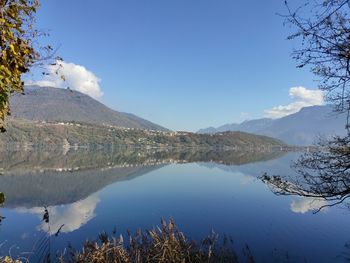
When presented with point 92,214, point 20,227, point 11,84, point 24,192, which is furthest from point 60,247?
point 24,192

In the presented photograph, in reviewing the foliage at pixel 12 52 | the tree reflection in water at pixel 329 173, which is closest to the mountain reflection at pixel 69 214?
the tree reflection in water at pixel 329 173

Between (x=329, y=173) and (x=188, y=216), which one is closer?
(x=329, y=173)

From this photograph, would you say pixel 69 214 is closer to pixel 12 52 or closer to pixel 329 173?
pixel 329 173

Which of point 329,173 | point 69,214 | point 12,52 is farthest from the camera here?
point 69,214

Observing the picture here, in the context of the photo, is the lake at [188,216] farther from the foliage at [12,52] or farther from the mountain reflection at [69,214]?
the foliage at [12,52]

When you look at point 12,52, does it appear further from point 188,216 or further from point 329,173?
point 188,216

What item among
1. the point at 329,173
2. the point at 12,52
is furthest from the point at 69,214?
the point at 12,52

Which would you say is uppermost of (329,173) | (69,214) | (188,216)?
(329,173)

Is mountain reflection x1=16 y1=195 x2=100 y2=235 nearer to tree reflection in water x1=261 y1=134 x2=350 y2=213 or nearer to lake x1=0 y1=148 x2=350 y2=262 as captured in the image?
lake x1=0 y1=148 x2=350 y2=262

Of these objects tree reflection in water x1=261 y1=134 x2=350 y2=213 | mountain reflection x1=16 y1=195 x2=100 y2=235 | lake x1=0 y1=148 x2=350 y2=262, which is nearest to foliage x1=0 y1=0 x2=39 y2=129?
tree reflection in water x1=261 y1=134 x2=350 y2=213

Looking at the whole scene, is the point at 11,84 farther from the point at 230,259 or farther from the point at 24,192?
the point at 24,192

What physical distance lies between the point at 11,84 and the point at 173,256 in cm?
722

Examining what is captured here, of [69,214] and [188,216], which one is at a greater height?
[188,216]

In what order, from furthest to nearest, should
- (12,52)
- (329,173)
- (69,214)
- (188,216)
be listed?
1. (69,214)
2. (188,216)
3. (329,173)
4. (12,52)
